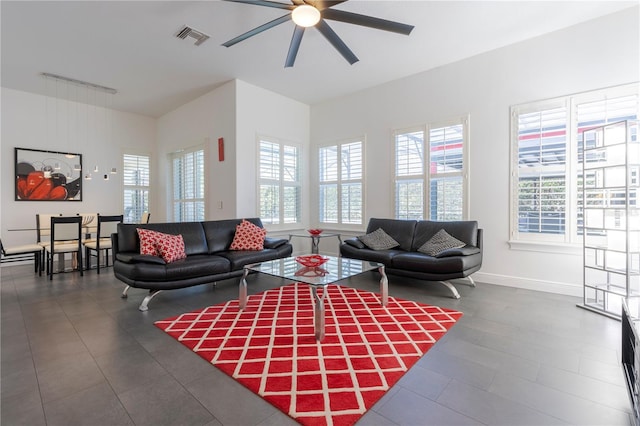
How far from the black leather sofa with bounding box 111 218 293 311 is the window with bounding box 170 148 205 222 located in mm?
1853

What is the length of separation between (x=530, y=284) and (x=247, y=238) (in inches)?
153

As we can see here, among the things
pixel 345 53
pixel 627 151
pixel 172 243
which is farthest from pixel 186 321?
pixel 627 151

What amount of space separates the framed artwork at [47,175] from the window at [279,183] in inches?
149

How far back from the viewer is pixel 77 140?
608cm

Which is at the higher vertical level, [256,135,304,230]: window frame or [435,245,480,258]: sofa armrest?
[256,135,304,230]: window frame

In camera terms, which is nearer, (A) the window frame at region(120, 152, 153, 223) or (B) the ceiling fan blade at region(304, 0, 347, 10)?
(B) the ceiling fan blade at region(304, 0, 347, 10)

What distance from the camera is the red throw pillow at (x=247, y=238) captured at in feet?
14.3

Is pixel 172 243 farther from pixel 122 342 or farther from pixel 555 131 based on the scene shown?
pixel 555 131

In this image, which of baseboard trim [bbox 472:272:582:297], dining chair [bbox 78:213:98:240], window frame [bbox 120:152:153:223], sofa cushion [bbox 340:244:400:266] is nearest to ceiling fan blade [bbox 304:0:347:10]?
sofa cushion [bbox 340:244:400:266]

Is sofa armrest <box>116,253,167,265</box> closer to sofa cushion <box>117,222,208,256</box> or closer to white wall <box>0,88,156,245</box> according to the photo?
sofa cushion <box>117,222,208,256</box>

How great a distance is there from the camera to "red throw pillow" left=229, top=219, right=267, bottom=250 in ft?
14.3

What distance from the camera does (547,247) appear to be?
3.73m

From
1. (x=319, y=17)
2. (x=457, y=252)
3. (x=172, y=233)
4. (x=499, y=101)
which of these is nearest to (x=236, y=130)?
(x=172, y=233)

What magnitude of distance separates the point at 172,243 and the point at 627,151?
15.8ft
